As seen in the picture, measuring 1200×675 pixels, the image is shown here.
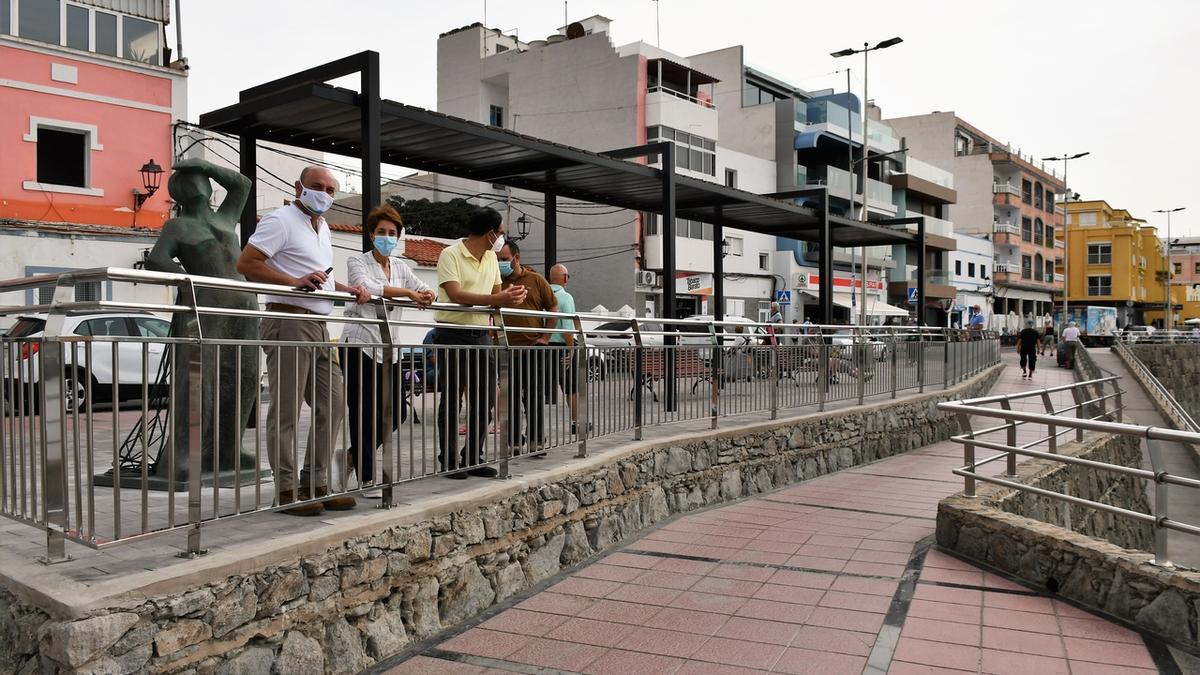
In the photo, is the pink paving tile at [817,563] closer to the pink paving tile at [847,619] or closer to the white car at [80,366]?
the pink paving tile at [847,619]

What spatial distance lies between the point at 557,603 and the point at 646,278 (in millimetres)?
25136

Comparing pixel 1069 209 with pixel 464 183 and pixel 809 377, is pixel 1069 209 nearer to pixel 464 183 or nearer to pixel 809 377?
pixel 464 183

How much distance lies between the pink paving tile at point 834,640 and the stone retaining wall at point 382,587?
1734 millimetres

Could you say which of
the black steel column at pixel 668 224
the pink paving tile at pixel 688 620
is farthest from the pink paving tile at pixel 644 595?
the black steel column at pixel 668 224

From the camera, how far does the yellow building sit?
3216 inches

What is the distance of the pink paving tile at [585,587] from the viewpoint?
17.5ft

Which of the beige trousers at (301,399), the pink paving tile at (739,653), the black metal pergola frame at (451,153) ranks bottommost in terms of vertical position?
the pink paving tile at (739,653)

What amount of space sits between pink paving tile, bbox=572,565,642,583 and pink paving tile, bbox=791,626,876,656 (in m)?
1.38

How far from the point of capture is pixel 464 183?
3675cm

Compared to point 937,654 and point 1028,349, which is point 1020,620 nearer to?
point 937,654

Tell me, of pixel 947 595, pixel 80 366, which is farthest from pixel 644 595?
pixel 80 366

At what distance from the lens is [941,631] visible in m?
4.62

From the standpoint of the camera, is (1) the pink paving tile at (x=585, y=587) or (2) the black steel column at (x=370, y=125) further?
(2) the black steel column at (x=370, y=125)

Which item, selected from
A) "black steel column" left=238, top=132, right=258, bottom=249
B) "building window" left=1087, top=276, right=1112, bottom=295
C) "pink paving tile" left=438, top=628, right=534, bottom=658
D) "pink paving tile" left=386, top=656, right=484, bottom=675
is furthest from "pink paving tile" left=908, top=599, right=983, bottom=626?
"building window" left=1087, top=276, right=1112, bottom=295
